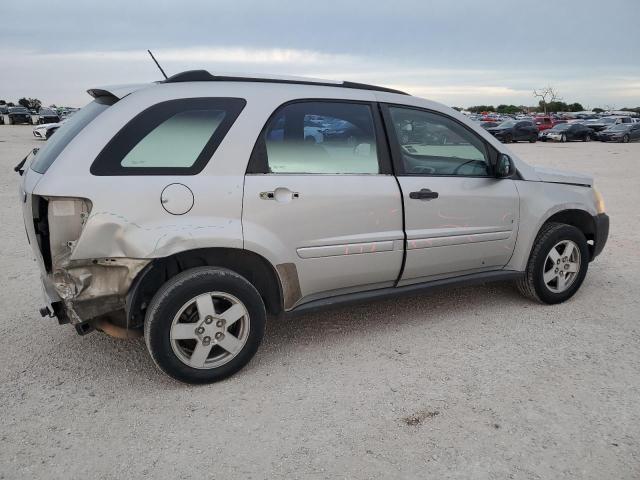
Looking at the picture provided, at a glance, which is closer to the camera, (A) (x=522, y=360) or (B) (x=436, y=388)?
(B) (x=436, y=388)

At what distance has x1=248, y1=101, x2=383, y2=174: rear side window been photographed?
3.24 meters

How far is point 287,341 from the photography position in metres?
3.78

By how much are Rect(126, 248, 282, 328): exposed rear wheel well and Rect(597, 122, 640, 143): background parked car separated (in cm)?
3407

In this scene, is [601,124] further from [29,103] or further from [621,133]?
[29,103]

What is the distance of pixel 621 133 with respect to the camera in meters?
31.5

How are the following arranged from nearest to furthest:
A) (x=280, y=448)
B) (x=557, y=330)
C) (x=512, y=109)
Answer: (x=280, y=448) < (x=557, y=330) < (x=512, y=109)

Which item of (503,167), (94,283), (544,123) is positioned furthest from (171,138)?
(544,123)

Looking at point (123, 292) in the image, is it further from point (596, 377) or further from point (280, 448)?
point (596, 377)

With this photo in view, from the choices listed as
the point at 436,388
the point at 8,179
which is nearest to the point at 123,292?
the point at 436,388

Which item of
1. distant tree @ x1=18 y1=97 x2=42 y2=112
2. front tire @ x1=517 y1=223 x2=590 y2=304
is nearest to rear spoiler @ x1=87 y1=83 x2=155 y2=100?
front tire @ x1=517 y1=223 x2=590 y2=304

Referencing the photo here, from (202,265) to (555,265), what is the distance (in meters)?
2.86

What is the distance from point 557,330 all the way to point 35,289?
439 cm

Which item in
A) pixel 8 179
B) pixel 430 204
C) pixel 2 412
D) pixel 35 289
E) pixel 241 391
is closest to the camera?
pixel 2 412

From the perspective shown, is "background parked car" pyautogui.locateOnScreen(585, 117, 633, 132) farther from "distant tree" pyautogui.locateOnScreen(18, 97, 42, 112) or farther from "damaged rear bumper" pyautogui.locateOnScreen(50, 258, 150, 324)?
"distant tree" pyautogui.locateOnScreen(18, 97, 42, 112)
